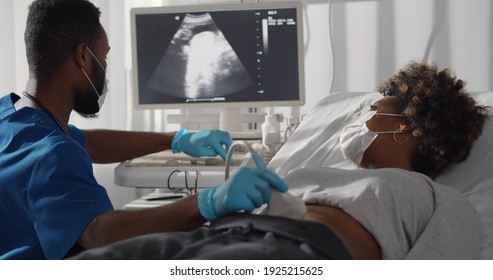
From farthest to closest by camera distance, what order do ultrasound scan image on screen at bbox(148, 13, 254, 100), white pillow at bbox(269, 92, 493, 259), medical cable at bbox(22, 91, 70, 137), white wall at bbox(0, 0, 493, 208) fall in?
white wall at bbox(0, 0, 493, 208)
ultrasound scan image on screen at bbox(148, 13, 254, 100)
white pillow at bbox(269, 92, 493, 259)
medical cable at bbox(22, 91, 70, 137)

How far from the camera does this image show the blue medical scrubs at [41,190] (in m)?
1.36

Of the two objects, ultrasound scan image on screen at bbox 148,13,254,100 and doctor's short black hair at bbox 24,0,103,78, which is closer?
doctor's short black hair at bbox 24,0,103,78

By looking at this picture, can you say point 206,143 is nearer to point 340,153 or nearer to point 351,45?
point 340,153

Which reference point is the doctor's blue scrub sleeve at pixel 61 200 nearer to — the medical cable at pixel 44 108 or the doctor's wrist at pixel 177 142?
the medical cable at pixel 44 108

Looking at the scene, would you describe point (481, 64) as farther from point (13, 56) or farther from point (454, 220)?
point (13, 56)

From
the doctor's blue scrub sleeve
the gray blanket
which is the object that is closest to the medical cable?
the doctor's blue scrub sleeve

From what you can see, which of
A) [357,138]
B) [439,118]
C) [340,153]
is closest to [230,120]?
[340,153]

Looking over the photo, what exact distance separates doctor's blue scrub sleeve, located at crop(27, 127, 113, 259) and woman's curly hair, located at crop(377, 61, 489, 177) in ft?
2.84

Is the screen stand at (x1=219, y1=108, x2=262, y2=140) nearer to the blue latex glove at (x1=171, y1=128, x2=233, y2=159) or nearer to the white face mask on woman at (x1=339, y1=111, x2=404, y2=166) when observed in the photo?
the blue latex glove at (x1=171, y1=128, x2=233, y2=159)

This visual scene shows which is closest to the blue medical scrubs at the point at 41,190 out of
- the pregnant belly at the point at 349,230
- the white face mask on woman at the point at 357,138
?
the pregnant belly at the point at 349,230

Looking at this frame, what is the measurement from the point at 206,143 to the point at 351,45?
40.0 inches

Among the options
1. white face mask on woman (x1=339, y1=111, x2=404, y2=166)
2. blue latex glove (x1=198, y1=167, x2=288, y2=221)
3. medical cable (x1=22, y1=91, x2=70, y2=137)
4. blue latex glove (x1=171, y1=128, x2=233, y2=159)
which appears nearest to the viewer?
blue latex glove (x1=198, y1=167, x2=288, y2=221)

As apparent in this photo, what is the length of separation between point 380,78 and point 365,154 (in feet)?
3.08

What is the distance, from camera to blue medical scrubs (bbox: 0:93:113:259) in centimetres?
136
